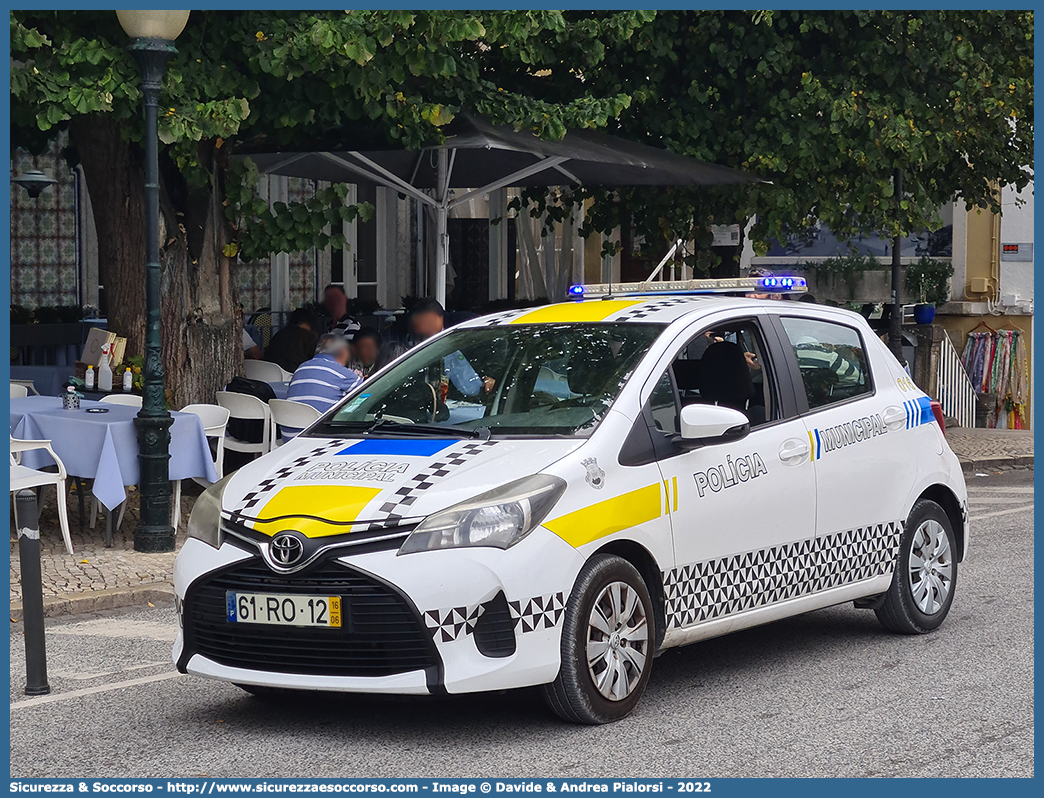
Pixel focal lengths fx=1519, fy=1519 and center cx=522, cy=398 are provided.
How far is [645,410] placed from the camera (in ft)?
20.7

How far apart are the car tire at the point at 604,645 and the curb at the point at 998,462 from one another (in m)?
11.5

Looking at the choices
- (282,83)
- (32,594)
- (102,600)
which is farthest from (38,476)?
(282,83)

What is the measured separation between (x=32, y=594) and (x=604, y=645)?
261cm

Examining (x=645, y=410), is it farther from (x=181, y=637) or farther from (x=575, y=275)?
(x=575, y=275)

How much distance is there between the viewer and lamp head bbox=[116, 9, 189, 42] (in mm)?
9953

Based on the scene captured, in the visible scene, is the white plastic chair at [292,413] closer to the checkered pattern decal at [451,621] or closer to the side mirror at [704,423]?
the side mirror at [704,423]

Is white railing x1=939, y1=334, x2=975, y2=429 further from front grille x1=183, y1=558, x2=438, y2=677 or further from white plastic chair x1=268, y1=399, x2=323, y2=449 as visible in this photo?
front grille x1=183, y1=558, x2=438, y2=677

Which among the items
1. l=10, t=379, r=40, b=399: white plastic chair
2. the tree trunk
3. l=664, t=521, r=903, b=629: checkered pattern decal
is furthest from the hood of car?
l=10, t=379, r=40, b=399: white plastic chair

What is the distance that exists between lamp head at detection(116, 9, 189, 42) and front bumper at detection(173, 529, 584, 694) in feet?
17.8

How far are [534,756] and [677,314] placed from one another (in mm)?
2303

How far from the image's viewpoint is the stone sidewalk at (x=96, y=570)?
8.84 metres

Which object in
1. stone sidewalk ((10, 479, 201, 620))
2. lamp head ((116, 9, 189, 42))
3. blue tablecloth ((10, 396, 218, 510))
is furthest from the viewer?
blue tablecloth ((10, 396, 218, 510))

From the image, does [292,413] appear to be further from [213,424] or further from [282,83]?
[282,83]

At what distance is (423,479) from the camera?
18.7 feet
